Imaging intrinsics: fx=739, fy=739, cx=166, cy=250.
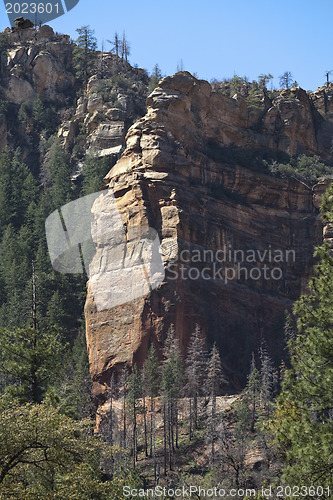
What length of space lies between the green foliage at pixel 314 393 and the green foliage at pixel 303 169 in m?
Answer: 44.9

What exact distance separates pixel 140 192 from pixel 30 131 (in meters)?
40.5

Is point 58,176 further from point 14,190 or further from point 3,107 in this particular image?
point 3,107

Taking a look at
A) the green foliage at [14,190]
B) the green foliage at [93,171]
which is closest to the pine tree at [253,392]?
the green foliage at [93,171]

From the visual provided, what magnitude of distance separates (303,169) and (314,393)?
49.6 meters

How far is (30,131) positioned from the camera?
317ft

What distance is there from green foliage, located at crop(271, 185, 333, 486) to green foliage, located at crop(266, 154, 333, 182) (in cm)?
4489

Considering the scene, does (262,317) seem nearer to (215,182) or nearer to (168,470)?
(215,182)

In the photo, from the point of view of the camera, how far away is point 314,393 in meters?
21.4

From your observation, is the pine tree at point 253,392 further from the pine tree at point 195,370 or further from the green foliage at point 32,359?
the green foliage at point 32,359

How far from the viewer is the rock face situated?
56.6m

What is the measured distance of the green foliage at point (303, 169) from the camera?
222ft

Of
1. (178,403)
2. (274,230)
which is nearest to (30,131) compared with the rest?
(274,230)

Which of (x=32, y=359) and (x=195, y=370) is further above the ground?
(x=195, y=370)
